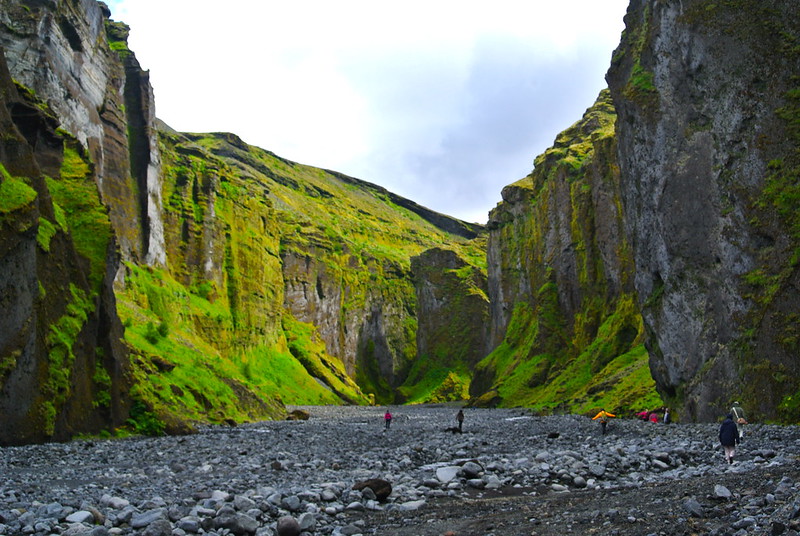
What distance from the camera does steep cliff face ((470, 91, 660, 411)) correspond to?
55031 millimetres

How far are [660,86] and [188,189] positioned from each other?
72.6m

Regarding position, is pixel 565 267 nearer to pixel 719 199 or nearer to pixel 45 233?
pixel 719 199

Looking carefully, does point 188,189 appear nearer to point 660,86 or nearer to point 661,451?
point 660,86

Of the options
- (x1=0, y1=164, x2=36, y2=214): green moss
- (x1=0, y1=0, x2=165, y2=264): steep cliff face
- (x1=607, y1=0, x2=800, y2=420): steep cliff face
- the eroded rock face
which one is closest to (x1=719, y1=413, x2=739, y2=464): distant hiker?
(x1=607, y1=0, x2=800, y2=420): steep cliff face

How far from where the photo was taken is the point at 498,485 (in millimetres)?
14281

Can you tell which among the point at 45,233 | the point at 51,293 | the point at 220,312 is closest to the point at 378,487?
the point at 51,293

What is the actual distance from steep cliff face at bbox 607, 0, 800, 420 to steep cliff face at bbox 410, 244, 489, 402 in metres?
98.1

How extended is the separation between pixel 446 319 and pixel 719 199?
11940cm

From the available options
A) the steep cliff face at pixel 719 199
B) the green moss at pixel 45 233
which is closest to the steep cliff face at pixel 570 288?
the steep cliff face at pixel 719 199

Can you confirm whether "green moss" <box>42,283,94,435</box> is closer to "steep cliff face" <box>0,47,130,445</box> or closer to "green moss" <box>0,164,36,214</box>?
"steep cliff face" <box>0,47,130,445</box>

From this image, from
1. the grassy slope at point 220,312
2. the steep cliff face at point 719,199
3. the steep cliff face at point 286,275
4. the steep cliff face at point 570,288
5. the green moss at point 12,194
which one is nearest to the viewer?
the green moss at point 12,194

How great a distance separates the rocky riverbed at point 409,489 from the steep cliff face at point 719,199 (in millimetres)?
4477

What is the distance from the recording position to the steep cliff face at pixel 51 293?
19.7 m

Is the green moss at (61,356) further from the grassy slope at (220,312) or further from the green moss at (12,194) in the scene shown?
the grassy slope at (220,312)
